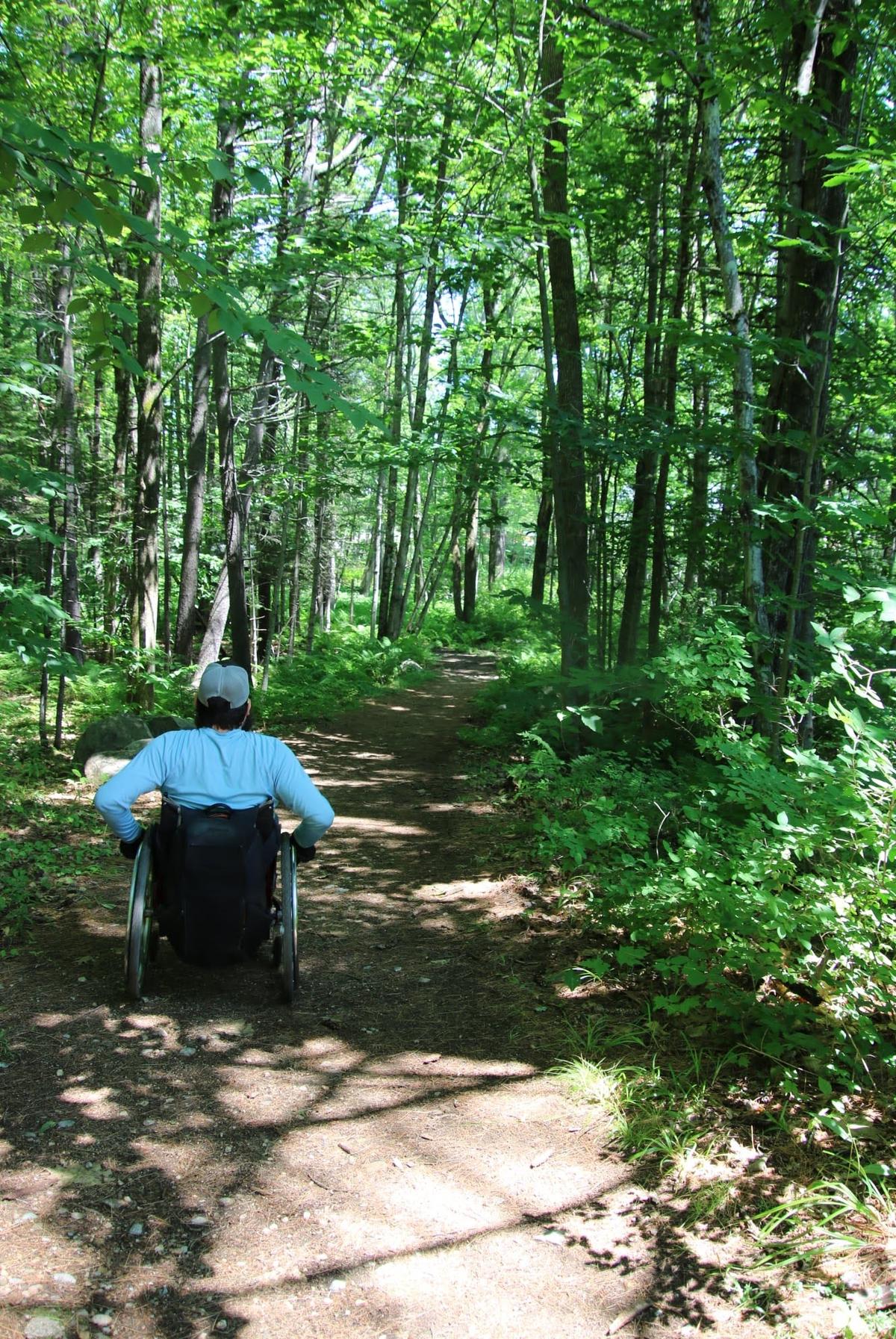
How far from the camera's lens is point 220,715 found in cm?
390

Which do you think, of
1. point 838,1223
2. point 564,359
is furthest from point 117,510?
point 838,1223

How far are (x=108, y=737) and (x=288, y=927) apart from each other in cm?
623

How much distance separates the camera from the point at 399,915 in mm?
5496

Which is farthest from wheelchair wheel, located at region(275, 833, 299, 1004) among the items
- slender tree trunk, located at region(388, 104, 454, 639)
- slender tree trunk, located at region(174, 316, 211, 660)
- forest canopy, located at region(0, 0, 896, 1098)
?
slender tree trunk, located at region(174, 316, 211, 660)

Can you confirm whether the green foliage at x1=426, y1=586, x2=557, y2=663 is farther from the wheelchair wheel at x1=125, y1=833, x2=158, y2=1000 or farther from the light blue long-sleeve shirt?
the wheelchair wheel at x1=125, y1=833, x2=158, y2=1000

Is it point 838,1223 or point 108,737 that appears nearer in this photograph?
point 838,1223

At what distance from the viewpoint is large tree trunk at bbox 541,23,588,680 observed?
835cm

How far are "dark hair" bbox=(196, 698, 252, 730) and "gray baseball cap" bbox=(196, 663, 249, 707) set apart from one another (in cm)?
1

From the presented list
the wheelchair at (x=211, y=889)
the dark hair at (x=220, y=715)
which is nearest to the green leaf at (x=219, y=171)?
Answer: the dark hair at (x=220, y=715)

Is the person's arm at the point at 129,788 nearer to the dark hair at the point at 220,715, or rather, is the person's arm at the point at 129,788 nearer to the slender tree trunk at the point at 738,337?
the dark hair at the point at 220,715

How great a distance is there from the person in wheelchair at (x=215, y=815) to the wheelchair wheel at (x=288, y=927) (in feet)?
0.25

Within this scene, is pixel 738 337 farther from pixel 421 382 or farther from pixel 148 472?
pixel 421 382

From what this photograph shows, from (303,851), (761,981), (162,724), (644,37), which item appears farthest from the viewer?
(162,724)

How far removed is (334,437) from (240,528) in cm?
498
